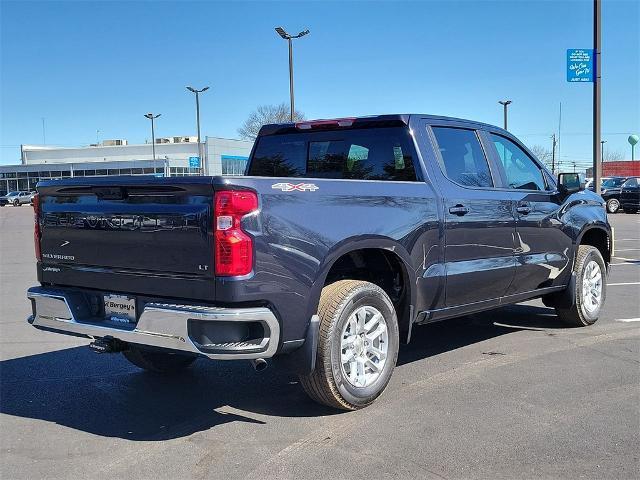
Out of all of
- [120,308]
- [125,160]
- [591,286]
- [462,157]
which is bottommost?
[591,286]

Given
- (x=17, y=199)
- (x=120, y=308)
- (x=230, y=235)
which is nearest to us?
(x=230, y=235)

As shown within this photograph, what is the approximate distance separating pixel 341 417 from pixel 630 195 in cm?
3197

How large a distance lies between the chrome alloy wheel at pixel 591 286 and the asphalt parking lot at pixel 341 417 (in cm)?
52

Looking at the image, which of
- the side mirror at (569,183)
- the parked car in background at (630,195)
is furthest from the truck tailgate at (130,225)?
the parked car in background at (630,195)

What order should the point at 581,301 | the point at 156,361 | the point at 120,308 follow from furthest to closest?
the point at 581,301, the point at 156,361, the point at 120,308

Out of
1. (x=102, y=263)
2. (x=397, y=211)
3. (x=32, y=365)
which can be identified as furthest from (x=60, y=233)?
(x=397, y=211)

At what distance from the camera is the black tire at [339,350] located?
4090 millimetres

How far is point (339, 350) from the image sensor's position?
415cm

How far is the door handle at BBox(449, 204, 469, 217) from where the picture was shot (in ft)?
16.6

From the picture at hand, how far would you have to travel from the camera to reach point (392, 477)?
3.38 meters

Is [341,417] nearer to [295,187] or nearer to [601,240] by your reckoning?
[295,187]

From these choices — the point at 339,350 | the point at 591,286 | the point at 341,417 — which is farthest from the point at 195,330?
the point at 591,286

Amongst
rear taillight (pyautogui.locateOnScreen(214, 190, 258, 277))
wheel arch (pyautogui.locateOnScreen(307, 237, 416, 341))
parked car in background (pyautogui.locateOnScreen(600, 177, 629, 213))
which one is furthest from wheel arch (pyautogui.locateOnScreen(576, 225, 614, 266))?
parked car in background (pyautogui.locateOnScreen(600, 177, 629, 213))

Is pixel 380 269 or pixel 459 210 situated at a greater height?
pixel 459 210
